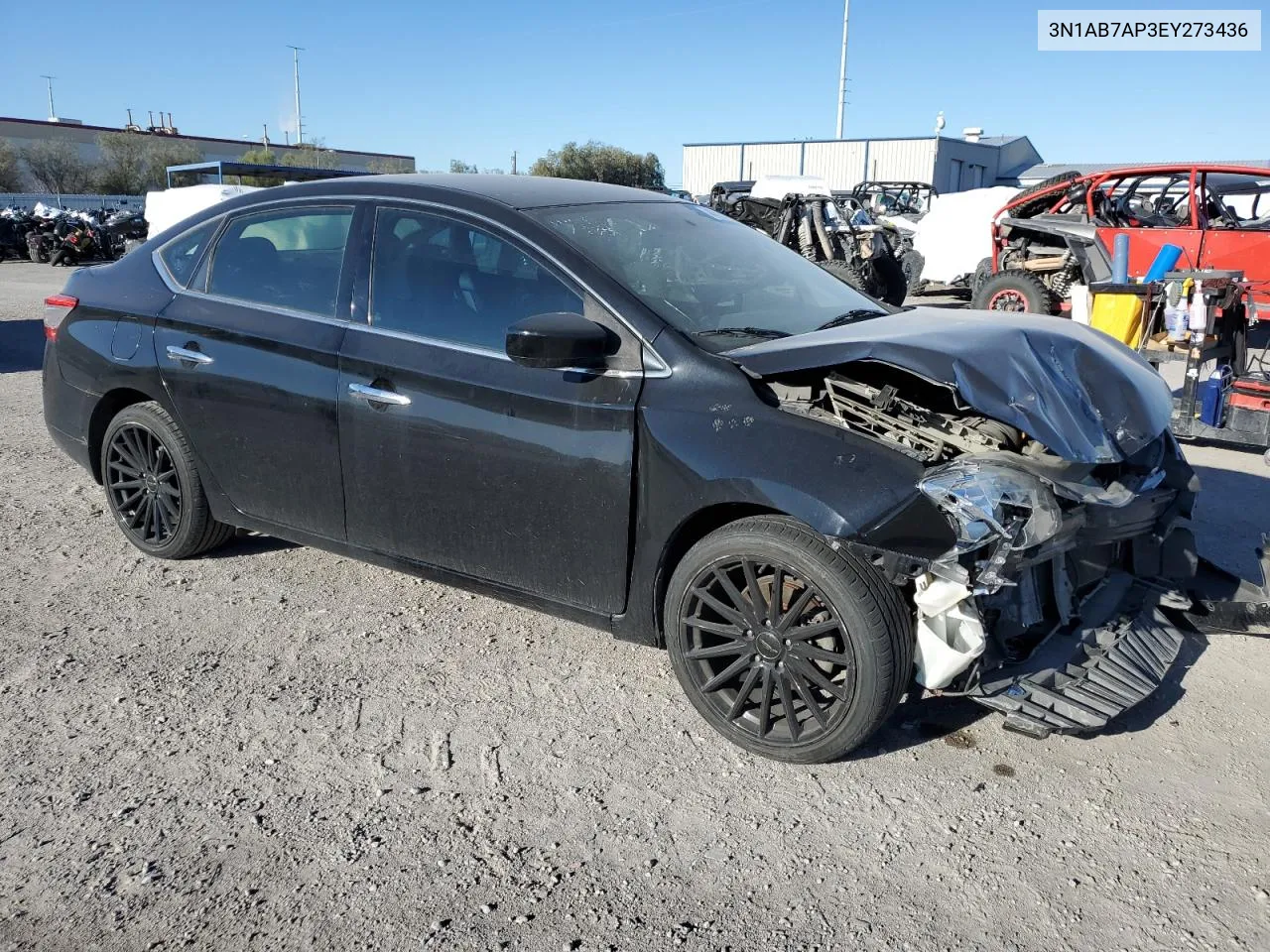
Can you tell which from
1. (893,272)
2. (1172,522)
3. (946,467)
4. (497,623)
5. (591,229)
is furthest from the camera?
(893,272)

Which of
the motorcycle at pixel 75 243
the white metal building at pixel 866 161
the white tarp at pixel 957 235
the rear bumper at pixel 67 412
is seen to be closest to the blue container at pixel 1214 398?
the rear bumper at pixel 67 412

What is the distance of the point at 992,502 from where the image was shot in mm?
2852

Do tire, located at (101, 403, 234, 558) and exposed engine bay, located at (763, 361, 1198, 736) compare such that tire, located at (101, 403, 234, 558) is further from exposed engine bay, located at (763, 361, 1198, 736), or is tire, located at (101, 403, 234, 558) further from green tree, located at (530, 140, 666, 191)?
green tree, located at (530, 140, 666, 191)

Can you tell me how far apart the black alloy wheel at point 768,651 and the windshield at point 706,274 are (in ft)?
2.60

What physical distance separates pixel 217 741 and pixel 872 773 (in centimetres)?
209

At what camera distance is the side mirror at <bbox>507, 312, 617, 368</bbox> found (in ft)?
10.2

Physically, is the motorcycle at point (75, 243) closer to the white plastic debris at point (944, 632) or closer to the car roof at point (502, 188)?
the car roof at point (502, 188)

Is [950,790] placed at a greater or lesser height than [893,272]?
lesser

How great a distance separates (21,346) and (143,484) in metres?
9.04

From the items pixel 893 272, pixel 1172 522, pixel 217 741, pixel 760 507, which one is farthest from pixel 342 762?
pixel 893 272

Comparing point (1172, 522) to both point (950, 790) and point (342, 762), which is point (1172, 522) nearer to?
point (950, 790)

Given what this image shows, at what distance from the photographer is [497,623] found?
13.7 ft

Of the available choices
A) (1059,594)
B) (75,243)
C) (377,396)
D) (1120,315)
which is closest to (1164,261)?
(1120,315)

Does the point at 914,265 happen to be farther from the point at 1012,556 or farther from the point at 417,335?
the point at 1012,556
